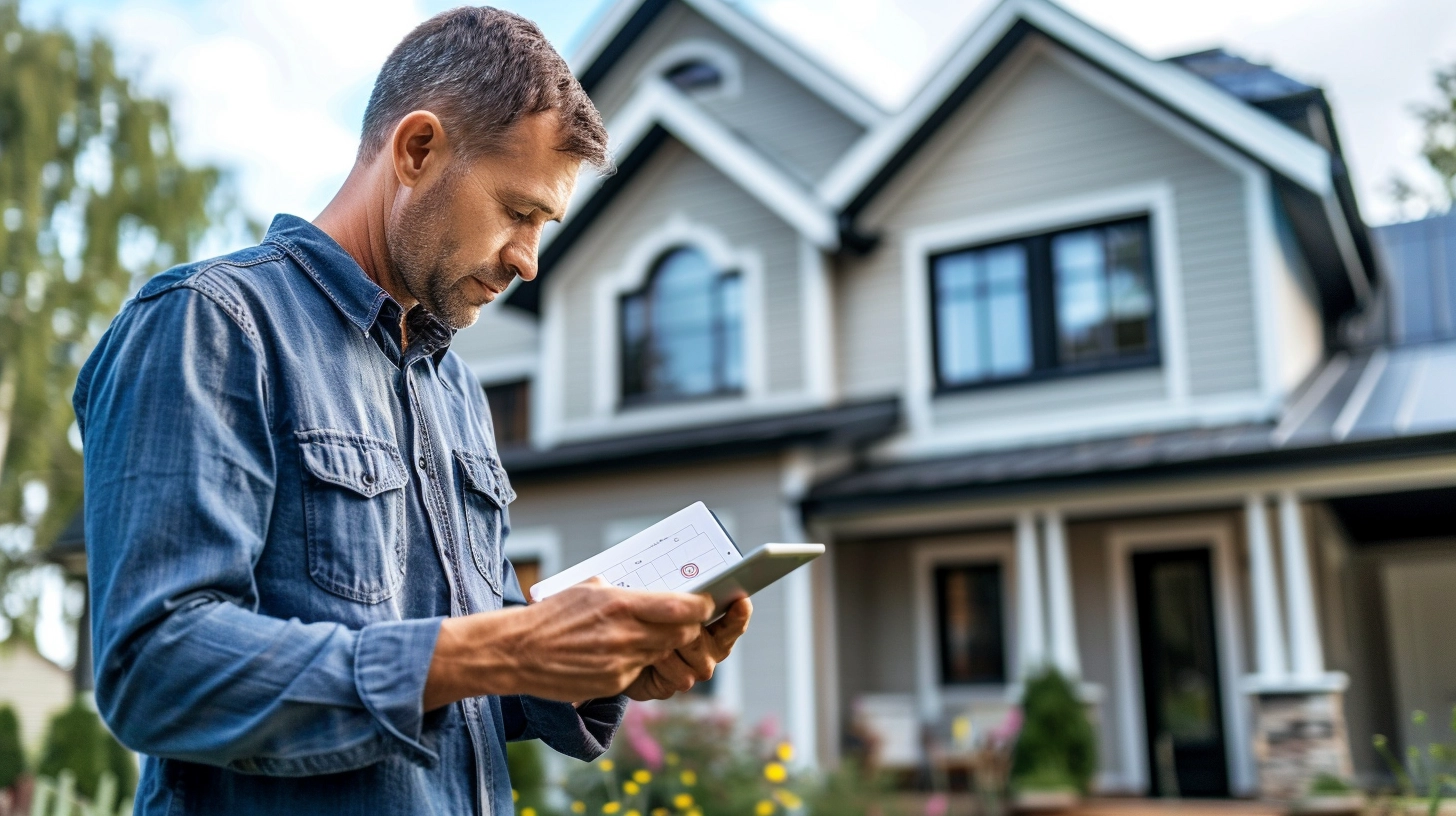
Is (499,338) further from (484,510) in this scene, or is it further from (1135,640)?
(484,510)

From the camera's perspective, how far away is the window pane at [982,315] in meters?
11.2

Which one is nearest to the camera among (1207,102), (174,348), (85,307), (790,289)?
(174,348)

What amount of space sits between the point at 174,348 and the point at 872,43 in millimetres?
18784

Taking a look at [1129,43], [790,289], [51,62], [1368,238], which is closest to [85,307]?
[51,62]

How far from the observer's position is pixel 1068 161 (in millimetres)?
11242

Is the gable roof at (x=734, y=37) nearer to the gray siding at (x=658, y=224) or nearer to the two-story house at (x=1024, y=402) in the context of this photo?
the two-story house at (x=1024, y=402)

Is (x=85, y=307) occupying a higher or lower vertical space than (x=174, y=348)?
higher

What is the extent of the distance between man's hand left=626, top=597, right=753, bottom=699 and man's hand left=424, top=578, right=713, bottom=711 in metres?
0.34

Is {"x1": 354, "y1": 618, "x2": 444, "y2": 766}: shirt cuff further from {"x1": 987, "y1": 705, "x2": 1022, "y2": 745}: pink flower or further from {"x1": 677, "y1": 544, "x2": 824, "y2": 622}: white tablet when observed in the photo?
{"x1": 987, "y1": 705, "x2": 1022, "y2": 745}: pink flower

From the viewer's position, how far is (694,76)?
14.3 m

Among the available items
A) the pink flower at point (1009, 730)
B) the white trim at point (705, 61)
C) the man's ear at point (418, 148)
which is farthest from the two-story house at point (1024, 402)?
the man's ear at point (418, 148)

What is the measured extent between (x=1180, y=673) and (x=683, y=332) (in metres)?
5.41

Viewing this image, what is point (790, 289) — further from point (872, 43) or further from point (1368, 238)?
point (872, 43)

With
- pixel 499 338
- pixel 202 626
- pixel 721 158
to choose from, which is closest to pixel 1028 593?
pixel 721 158
